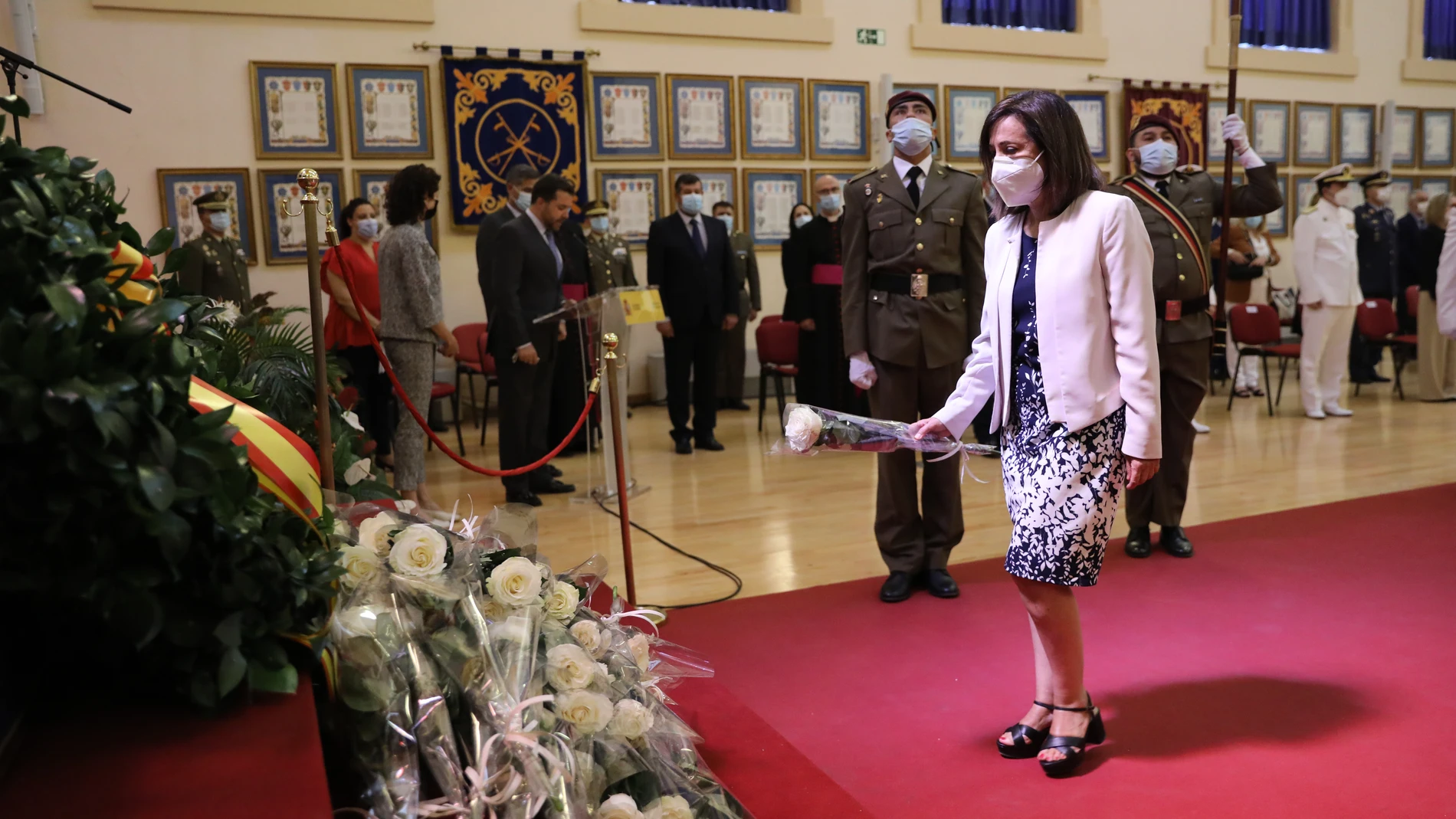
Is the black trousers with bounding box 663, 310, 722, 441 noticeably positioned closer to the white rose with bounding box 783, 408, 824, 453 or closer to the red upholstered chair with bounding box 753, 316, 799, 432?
the red upholstered chair with bounding box 753, 316, 799, 432

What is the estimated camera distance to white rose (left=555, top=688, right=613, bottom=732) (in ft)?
5.56

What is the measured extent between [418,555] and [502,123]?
7290 mm

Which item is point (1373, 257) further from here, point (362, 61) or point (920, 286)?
point (362, 61)

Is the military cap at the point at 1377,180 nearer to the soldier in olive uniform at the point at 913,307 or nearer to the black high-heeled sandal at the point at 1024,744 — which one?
the soldier in olive uniform at the point at 913,307

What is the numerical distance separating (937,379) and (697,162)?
5.82 metres

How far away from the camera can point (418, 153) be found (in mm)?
8406

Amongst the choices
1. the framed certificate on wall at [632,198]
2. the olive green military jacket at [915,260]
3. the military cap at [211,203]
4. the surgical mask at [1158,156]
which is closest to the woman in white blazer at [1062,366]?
the olive green military jacket at [915,260]

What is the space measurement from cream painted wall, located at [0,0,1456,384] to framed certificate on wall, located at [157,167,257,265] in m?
0.06

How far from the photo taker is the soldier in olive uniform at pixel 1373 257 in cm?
951

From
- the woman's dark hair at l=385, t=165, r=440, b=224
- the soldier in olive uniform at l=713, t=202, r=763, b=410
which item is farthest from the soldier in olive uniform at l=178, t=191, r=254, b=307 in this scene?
the soldier in olive uniform at l=713, t=202, r=763, b=410

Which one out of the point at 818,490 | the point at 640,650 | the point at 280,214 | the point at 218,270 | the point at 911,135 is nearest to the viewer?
the point at 640,650

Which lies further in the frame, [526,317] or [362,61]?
[362,61]

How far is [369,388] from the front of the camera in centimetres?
569

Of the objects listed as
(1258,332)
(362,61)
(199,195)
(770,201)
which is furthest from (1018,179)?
(770,201)
